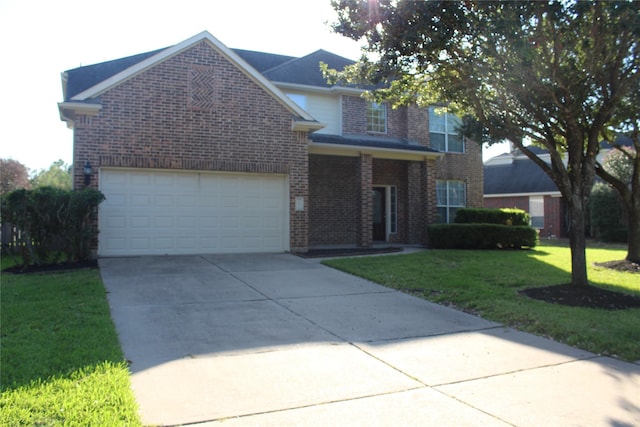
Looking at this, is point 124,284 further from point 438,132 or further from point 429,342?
point 438,132

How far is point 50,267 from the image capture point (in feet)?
33.9

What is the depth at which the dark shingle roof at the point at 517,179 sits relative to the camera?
2825 cm

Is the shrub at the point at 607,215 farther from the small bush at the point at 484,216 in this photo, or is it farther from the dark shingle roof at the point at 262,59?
the dark shingle roof at the point at 262,59

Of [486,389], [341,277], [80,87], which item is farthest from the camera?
[80,87]

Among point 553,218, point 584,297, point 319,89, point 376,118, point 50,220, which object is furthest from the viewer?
point 553,218

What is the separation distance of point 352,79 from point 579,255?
5679 millimetres

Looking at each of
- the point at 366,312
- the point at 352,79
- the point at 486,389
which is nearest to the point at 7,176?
the point at 352,79

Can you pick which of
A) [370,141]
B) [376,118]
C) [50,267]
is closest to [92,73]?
[50,267]

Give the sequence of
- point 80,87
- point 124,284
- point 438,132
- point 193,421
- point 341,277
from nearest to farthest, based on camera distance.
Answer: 1. point 193,421
2. point 124,284
3. point 341,277
4. point 80,87
5. point 438,132

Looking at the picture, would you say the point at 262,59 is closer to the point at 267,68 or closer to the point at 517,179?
the point at 267,68

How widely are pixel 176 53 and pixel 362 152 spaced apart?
642 centimetres

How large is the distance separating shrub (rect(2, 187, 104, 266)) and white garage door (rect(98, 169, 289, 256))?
0.92m

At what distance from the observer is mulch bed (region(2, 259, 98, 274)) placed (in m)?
10.0

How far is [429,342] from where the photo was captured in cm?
577
